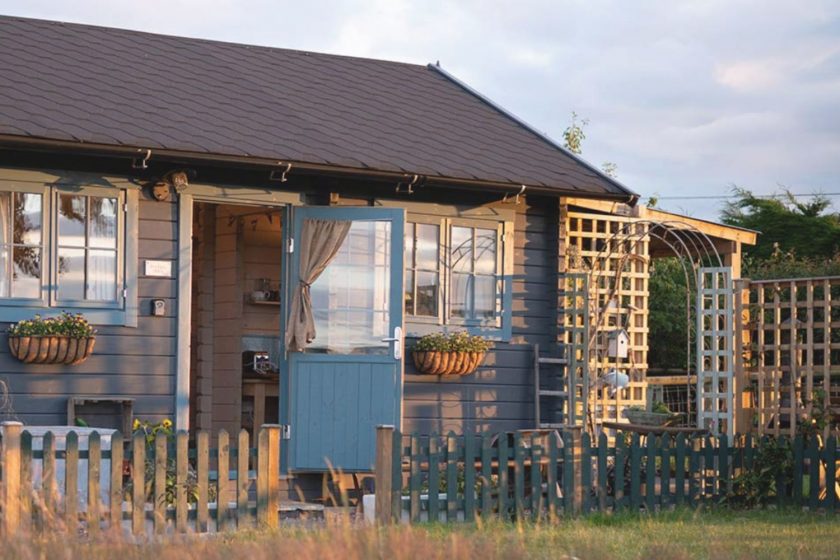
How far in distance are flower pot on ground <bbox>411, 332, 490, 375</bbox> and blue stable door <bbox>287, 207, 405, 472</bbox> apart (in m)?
0.39

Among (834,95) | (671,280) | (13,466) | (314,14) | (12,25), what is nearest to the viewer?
(13,466)

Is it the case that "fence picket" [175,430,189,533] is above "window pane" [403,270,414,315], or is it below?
below

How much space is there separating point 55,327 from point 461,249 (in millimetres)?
3677

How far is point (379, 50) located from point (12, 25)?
10106 mm

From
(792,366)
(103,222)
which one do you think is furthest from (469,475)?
(103,222)

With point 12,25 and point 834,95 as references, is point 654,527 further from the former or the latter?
point 834,95

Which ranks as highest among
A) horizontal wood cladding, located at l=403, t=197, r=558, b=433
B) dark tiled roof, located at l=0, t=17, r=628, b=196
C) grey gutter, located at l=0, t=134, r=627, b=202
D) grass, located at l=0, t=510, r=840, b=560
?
dark tiled roof, located at l=0, t=17, r=628, b=196

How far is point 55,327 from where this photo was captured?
1012 centimetres

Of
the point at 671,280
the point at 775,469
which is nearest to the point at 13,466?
the point at 775,469

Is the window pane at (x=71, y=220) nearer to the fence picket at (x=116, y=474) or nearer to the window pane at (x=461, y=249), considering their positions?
the fence picket at (x=116, y=474)

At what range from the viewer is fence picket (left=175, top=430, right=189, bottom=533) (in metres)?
8.67

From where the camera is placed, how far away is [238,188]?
1104 cm

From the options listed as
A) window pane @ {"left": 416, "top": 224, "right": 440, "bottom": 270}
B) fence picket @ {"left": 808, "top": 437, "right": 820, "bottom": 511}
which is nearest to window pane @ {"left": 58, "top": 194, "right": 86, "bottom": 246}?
window pane @ {"left": 416, "top": 224, "right": 440, "bottom": 270}

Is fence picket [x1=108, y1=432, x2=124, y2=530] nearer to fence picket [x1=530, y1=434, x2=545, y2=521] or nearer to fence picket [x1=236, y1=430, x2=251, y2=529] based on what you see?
fence picket [x1=236, y1=430, x2=251, y2=529]
